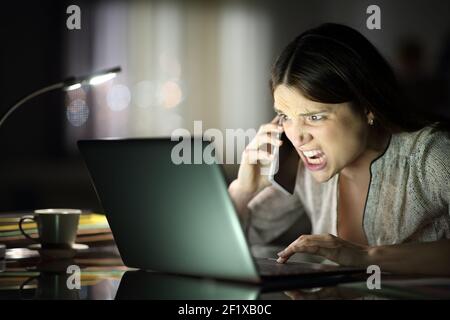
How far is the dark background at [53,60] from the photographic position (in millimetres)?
4824

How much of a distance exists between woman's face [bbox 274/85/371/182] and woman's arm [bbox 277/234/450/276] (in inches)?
17.1

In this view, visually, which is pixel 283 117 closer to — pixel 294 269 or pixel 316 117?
pixel 316 117

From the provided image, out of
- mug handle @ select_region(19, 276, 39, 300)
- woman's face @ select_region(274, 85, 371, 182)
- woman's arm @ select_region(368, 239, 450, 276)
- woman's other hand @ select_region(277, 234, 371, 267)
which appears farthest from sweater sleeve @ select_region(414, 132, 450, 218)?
mug handle @ select_region(19, 276, 39, 300)

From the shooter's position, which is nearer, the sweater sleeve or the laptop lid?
the laptop lid

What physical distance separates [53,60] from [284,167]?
3.69m

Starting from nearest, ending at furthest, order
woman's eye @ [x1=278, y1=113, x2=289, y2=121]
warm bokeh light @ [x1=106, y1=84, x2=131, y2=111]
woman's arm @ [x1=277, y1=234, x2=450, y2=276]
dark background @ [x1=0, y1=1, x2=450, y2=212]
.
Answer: woman's arm @ [x1=277, y1=234, x2=450, y2=276] → woman's eye @ [x1=278, y1=113, x2=289, y2=121] → dark background @ [x1=0, y1=1, x2=450, y2=212] → warm bokeh light @ [x1=106, y1=84, x2=131, y2=111]

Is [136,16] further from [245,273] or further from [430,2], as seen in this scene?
[245,273]

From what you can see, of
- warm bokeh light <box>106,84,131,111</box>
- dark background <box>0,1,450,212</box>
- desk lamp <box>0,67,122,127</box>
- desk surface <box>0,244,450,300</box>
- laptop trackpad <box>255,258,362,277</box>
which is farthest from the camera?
warm bokeh light <box>106,84,131,111</box>

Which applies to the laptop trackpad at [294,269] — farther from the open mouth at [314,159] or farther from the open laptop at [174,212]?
the open mouth at [314,159]

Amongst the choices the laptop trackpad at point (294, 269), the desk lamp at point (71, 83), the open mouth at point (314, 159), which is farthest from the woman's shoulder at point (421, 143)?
the desk lamp at point (71, 83)

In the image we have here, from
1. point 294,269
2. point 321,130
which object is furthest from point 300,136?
point 294,269

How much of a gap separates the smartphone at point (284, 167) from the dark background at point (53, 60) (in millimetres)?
3173

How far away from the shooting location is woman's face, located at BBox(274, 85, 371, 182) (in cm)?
155

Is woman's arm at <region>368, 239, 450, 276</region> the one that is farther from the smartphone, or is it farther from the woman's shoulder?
the smartphone
